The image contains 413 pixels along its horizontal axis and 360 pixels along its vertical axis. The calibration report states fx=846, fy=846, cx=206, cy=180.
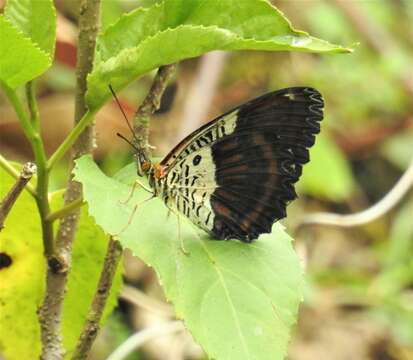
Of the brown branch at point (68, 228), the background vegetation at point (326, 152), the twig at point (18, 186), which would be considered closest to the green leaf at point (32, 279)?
the brown branch at point (68, 228)

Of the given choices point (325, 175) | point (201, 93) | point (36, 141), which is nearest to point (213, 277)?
point (36, 141)

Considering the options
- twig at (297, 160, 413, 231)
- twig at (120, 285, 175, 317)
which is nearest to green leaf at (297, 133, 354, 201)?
twig at (297, 160, 413, 231)

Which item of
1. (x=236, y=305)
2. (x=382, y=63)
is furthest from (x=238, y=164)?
(x=382, y=63)

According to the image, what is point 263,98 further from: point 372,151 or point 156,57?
point 372,151

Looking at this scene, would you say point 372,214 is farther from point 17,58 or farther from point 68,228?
point 17,58

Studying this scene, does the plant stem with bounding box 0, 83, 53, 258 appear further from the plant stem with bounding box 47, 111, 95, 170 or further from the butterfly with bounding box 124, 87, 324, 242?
the butterfly with bounding box 124, 87, 324, 242

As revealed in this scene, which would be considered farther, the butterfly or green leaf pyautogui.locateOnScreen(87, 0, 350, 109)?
Answer: the butterfly
